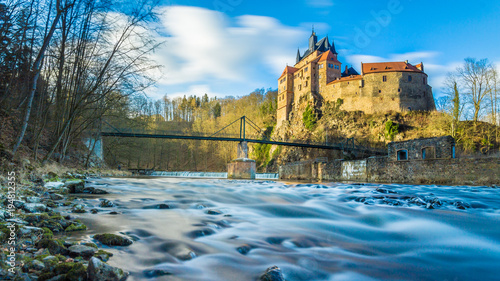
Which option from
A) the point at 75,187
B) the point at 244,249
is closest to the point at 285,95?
the point at 75,187

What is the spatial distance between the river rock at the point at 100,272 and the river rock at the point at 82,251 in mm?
491

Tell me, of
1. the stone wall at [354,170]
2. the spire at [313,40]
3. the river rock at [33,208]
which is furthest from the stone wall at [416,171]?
the spire at [313,40]

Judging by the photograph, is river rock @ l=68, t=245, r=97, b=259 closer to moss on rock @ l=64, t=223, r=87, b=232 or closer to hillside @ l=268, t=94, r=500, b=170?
moss on rock @ l=64, t=223, r=87, b=232

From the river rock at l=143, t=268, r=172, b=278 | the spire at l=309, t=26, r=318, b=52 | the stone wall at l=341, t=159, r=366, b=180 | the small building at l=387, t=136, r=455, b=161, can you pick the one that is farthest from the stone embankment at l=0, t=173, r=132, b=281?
the spire at l=309, t=26, r=318, b=52

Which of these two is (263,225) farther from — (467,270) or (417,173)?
(417,173)

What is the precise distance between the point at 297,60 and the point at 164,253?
83.9 metres

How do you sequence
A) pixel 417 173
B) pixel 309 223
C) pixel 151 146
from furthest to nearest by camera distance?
pixel 151 146 < pixel 417 173 < pixel 309 223

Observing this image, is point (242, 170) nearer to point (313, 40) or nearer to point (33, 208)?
point (33, 208)

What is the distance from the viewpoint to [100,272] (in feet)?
6.86

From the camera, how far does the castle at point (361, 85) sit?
5700 centimetres

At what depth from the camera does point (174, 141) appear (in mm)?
57594

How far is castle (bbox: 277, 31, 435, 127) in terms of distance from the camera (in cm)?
5700

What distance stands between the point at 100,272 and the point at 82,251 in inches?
24.2

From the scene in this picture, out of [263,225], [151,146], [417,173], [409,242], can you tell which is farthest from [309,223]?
[151,146]
